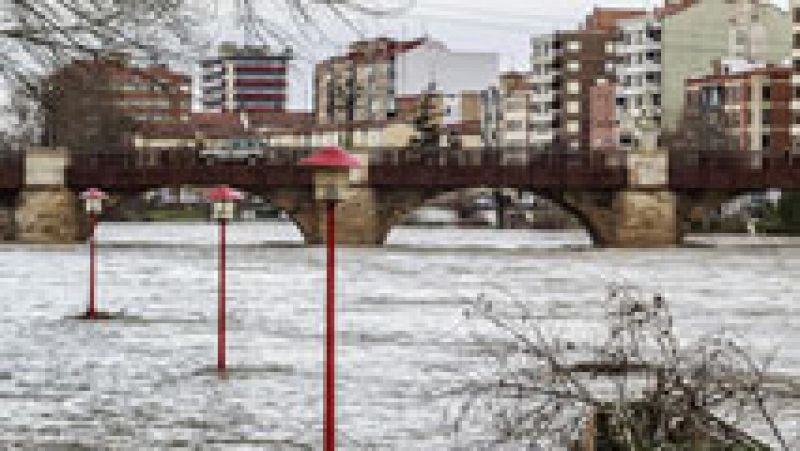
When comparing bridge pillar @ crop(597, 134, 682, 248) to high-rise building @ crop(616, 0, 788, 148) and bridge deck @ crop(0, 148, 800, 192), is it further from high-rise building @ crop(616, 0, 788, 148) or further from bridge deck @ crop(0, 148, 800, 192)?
high-rise building @ crop(616, 0, 788, 148)

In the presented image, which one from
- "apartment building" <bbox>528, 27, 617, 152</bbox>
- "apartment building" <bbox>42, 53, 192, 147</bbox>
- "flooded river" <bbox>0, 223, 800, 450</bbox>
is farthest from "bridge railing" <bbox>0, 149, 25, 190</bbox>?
"apartment building" <bbox>528, 27, 617, 152</bbox>

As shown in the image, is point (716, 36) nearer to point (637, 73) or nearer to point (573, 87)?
point (637, 73)

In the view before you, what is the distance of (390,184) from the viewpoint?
82438 mm

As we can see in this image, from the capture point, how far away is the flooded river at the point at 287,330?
17.9 m

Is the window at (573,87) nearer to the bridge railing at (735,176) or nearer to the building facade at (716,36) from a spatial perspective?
the building facade at (716,36)

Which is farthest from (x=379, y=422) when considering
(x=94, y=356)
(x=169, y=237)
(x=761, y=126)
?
(x=761, y=126)

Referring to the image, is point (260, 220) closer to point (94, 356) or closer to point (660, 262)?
point (660, 262)

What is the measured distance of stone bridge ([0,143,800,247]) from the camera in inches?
3246

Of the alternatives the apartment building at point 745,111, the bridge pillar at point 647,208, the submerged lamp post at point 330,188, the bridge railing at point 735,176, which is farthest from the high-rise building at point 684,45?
the submerged lamp post at point 330,188

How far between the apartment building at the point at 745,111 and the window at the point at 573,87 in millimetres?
31829

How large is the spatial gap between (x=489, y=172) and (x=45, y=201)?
17156mm

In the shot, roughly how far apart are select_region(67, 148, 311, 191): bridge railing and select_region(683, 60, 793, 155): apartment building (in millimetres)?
48593

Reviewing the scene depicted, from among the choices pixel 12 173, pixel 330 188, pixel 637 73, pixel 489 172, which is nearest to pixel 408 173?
pixel 489 172

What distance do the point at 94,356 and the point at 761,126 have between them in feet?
360
